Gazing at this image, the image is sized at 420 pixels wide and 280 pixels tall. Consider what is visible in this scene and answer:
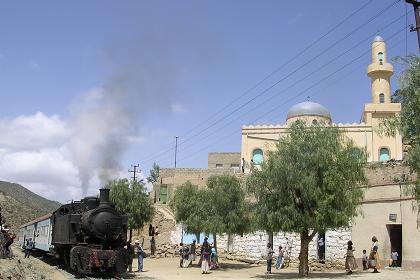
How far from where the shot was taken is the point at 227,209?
94.0ft

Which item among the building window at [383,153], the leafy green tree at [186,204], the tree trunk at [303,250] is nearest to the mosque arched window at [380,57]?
the building window at [383,153]

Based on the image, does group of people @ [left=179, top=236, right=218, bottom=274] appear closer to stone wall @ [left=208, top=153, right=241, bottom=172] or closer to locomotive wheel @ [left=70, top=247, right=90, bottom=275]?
locomotive wheel @ [left=70, top=247, right=90, bottom=275]

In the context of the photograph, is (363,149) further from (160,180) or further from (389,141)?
(160,180)

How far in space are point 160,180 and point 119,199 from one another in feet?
73.6

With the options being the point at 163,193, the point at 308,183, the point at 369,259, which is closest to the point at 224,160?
the point at 163,193

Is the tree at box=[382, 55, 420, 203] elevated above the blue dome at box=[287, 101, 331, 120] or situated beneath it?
situated beneath

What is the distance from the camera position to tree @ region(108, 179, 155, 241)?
1534 inches

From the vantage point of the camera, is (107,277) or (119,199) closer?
(107,277)

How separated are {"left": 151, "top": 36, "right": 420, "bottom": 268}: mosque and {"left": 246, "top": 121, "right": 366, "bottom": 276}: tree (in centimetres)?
182

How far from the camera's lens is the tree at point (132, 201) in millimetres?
38969

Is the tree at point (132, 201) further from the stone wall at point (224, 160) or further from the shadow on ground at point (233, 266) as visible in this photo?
the stone wall at point (224, 160)

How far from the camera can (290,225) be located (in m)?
20.6

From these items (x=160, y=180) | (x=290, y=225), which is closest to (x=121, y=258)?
(x=290, y=225)

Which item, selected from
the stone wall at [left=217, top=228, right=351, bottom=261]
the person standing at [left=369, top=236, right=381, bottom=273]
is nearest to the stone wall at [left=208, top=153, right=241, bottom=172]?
the stone wall at [left=217, top=228, right=351, bottom=261]
